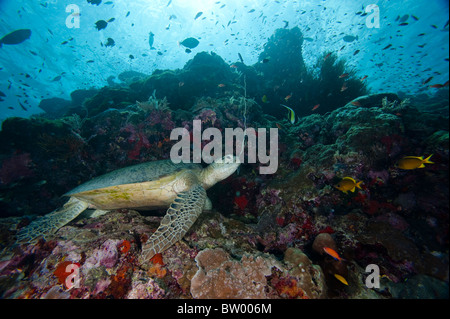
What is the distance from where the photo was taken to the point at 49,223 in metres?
3.24

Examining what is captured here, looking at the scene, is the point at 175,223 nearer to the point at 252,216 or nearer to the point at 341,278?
the point at 252,216

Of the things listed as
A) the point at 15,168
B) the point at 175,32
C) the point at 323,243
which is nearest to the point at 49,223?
the point at 15,168

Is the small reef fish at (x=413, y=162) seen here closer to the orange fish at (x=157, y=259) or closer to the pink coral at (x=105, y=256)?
the orange fish at (x=157, y=259)

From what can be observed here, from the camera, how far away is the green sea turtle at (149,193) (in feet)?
9.88

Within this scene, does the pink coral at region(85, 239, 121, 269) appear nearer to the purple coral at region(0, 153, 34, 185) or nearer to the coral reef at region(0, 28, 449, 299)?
the coral reef at region(0, 28, 449, 299)

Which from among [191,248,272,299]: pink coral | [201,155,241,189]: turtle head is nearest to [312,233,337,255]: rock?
[191,248,272,299]: pink coral

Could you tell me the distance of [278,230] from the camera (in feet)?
11.3

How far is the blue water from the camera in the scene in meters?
22.8

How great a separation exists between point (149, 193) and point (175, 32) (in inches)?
1746

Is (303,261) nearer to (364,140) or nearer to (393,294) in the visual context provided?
(393,294)

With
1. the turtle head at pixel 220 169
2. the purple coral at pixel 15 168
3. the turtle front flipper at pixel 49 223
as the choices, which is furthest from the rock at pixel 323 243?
the purple coral at pixel 15 168

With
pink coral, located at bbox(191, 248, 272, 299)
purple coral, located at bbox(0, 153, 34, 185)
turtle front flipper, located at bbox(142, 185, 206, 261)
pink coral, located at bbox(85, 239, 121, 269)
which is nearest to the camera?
pink coral, located at bbox(191, 248, 272, 299)

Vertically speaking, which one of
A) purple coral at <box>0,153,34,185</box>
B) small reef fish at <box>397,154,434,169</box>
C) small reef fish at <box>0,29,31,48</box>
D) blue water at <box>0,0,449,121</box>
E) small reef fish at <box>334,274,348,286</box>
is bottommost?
small reef fish at <box>334,274,348,286</box>
